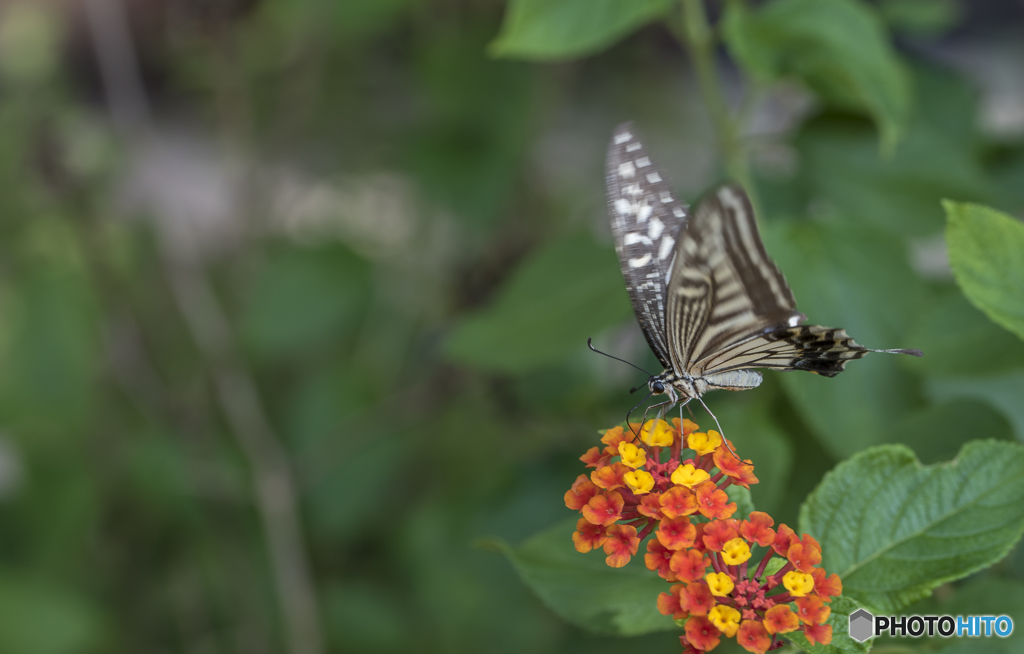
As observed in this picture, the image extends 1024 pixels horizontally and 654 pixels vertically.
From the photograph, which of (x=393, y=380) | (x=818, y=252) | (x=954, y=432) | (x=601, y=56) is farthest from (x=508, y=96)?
(x=954, y=432)

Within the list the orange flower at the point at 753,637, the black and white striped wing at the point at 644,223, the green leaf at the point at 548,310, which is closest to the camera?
the orange flower at the point at 753,637

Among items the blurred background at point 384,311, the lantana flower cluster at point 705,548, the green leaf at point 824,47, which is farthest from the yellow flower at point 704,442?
the green leaf at point 824,47

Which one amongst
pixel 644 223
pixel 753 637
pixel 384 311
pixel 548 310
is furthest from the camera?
pixel 384 311

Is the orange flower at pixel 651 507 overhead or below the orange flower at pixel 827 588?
overhead

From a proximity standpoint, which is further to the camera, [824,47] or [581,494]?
[824,47]

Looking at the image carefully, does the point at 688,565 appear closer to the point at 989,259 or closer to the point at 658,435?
the point at 658,435

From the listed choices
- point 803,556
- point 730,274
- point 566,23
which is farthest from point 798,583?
point 566,23

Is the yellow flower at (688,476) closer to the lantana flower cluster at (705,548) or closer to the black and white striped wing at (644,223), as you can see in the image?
the lantana flower cluster at (705,548)
